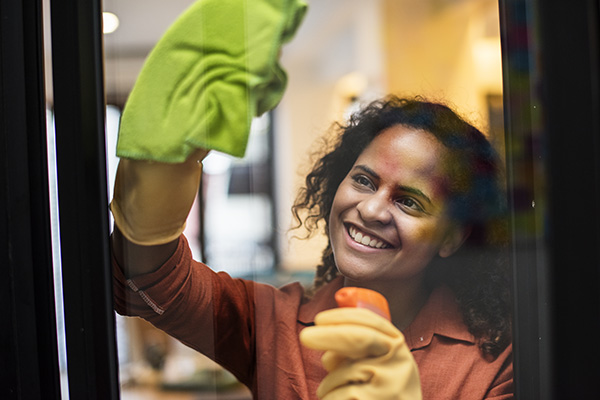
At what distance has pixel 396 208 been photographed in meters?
0.69

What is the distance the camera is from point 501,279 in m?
0.70

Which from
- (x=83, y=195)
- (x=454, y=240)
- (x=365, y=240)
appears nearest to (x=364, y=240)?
(x=365, y=240)

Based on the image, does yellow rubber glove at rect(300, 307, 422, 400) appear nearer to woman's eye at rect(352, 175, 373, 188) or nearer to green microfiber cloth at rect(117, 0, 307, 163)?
woman's eye at rect(352, 175, 373, 188)

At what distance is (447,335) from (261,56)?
466 mm

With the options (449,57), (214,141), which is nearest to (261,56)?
(214,141)

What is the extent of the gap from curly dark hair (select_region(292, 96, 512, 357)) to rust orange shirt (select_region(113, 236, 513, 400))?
0.03 metres

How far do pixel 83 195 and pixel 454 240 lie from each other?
0.52 metres

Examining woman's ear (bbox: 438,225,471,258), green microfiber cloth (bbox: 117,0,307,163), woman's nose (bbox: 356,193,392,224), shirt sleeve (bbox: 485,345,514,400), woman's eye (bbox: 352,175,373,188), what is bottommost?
shirt sleeve (bbox: 485,345,514,400)

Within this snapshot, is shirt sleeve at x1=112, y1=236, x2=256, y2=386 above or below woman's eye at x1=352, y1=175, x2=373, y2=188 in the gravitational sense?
below

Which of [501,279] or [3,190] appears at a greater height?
[3,190]

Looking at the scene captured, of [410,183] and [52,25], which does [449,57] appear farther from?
[52,25]

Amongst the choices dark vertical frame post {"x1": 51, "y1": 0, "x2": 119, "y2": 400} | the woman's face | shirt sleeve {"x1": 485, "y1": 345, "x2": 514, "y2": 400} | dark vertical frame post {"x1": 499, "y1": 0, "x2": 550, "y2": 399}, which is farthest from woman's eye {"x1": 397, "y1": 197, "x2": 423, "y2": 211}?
dark vertical frame post {"x1": 51, "y1": 0, "x2": 119, "y2": 400}

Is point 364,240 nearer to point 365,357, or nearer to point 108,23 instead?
point 365,357

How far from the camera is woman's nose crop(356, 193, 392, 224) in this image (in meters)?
0.69
